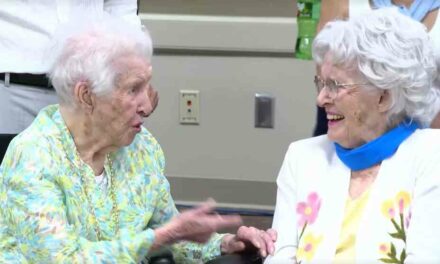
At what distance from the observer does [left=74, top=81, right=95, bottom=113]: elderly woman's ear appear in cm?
250

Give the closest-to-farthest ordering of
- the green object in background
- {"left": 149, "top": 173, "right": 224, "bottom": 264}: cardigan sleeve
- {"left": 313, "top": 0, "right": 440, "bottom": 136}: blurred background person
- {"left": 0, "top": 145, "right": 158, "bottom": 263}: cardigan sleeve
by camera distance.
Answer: {"left": 0, "top": 145, "right": 158, "bottom": 263}: cardigan sleeve → {"left": 149, "top": 173, "right": 224, "bottom": 264}: cardigan sleeve → {"left": 313, "top": 0, "right": 440, "bottom": 136}: blurred background person → the green object in background

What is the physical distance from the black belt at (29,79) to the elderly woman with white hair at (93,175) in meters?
0.41

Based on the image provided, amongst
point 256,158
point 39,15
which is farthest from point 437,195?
point 256,158

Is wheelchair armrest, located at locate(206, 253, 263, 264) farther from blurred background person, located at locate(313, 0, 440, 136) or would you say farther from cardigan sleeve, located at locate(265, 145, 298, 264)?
blurred background person, located at locate(313, 0, 440, 136)

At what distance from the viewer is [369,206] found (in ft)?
8.33

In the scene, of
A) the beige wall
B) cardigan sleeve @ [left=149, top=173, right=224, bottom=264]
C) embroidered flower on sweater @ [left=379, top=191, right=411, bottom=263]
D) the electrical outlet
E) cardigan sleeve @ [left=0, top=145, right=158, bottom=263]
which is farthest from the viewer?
the electrical outlet

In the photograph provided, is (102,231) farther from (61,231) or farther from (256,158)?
(256,158)

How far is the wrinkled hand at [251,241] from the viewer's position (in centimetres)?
264

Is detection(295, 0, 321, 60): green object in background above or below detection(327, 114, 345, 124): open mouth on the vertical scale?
above

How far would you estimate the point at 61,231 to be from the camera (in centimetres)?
237

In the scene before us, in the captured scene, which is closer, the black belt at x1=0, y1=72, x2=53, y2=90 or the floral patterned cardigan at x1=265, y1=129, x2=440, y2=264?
the floral patterned cardigan at x1=265, y1=129, x2=440, y2=264

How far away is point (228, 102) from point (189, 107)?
200 millimetres

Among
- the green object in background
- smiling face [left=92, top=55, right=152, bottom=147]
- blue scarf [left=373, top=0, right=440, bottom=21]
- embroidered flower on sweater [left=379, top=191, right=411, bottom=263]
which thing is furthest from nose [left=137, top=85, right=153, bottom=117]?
the green object in background

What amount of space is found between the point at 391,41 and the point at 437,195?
0.40 m
